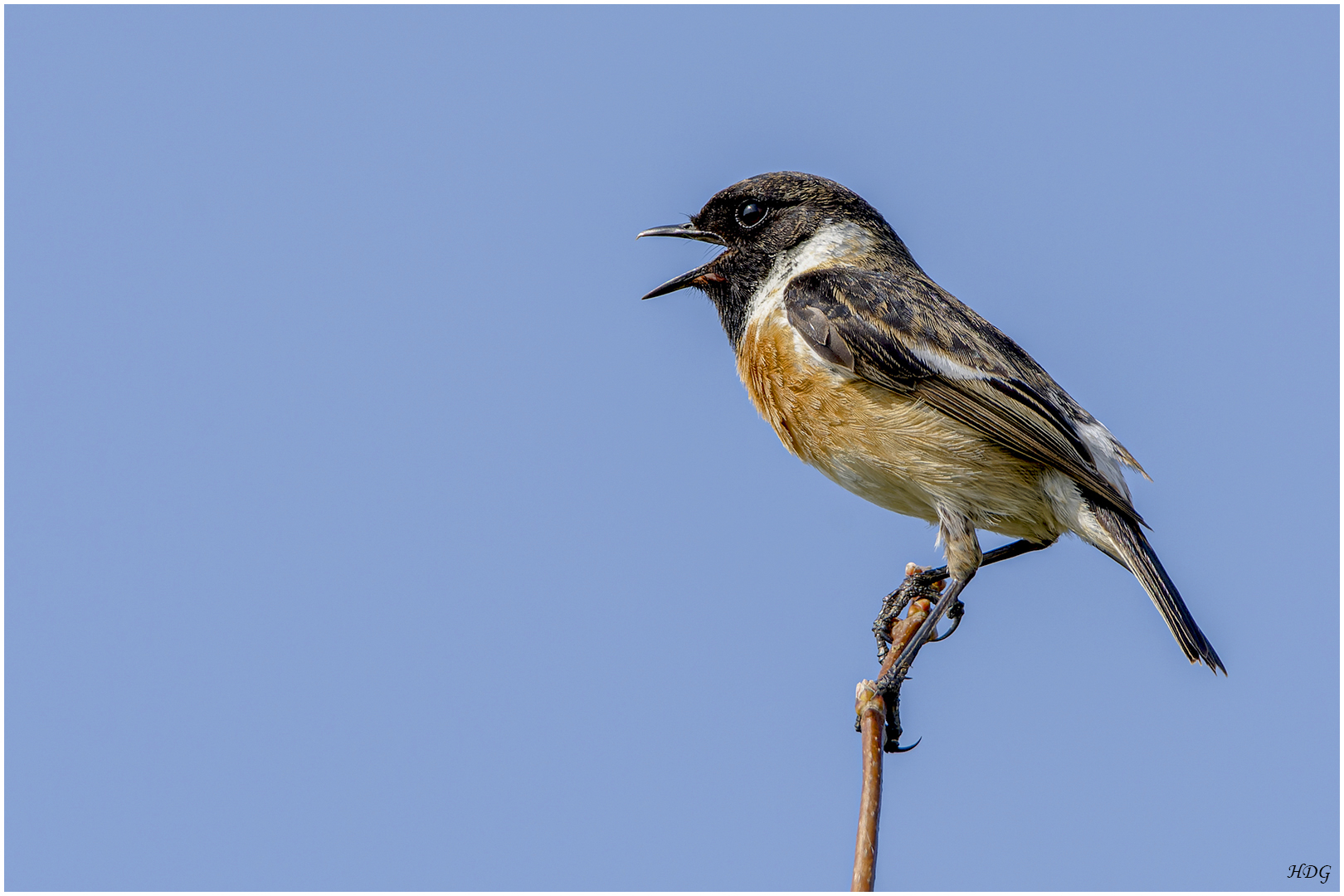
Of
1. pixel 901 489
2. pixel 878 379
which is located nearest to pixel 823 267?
pixel 878 379

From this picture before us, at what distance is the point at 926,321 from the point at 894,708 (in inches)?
80.7

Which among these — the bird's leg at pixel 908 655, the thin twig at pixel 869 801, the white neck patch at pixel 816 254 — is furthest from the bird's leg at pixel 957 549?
the white neck patch at pixel 816 254

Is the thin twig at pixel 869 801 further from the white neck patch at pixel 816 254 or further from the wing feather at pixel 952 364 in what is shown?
the white neck patch at pixel 816 254

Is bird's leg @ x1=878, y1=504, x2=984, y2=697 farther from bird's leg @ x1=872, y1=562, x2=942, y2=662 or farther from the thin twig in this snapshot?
the thin twig

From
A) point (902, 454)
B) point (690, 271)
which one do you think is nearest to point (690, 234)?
point (690, 271)

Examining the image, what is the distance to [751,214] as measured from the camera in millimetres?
7523

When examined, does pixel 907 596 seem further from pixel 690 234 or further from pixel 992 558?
pixel 690 234

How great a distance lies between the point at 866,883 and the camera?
11.8ft

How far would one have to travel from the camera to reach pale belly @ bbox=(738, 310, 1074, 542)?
20.9 feet

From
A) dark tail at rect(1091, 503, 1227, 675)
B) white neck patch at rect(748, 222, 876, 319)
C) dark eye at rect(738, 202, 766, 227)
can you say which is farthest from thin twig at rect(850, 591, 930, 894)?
dark eye at rect(738, 202, 766, 227)

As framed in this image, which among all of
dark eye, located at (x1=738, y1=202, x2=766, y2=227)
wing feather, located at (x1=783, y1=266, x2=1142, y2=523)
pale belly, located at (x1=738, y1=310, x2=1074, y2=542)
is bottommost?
pale belly, located at (x1=738, y1=310, x2=1074, y2=542)

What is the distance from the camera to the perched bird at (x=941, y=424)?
632 cm

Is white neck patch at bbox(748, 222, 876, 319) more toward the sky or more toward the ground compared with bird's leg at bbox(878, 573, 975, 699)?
more toward the sky

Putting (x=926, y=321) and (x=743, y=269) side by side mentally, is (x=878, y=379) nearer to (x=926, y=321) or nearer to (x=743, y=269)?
(x=926, y=321)
